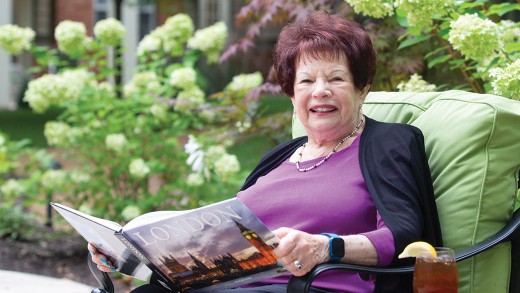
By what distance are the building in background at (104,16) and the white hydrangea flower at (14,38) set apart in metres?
15.9

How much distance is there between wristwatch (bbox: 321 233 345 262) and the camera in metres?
2.40

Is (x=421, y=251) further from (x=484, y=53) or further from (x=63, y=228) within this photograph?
(x=63, y=228)

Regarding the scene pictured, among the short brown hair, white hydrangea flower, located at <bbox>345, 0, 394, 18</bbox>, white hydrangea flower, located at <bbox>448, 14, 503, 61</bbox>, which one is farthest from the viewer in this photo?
white hydrangea flower, located at <bbox>345, 0, 394, 18</bbox>

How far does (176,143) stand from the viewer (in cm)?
610

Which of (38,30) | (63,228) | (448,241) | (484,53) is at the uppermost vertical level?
(484,53)

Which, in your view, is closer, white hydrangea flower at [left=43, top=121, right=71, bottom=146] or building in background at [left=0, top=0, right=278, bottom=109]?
white hydrangea flower at [left=43, top=121, right=71, bottom=146]

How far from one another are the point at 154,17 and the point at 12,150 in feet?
67.1

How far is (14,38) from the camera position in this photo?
6258 mm

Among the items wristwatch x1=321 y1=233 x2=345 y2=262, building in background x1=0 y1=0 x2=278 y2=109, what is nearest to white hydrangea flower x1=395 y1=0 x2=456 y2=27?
wristwatch x1=321 y1=233 x2=345 y2=262

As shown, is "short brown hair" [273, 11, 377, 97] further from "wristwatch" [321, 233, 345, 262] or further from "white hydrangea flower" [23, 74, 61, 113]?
"white hydrangea flower" [23, 74, 61, 113]

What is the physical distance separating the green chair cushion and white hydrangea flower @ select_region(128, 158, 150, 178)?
3294 mm

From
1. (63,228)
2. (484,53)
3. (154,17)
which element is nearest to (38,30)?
(154,17)

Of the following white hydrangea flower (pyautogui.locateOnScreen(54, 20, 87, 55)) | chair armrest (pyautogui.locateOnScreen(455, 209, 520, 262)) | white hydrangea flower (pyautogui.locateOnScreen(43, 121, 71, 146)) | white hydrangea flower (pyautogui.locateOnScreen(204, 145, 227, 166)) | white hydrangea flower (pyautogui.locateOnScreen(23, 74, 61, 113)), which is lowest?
white hydrangea flower (pyautogui.locateOnScreen(43, 121, 71, 146))

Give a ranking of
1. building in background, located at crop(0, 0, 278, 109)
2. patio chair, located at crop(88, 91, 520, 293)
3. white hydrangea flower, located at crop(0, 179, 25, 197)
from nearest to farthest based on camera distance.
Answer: patio chair, located at crop(88, 91, 520, 293)
white hydrangea flower, located at crop(0, 179, 25, 197)
building in background, located at crop(0, 0, 278, 109)
